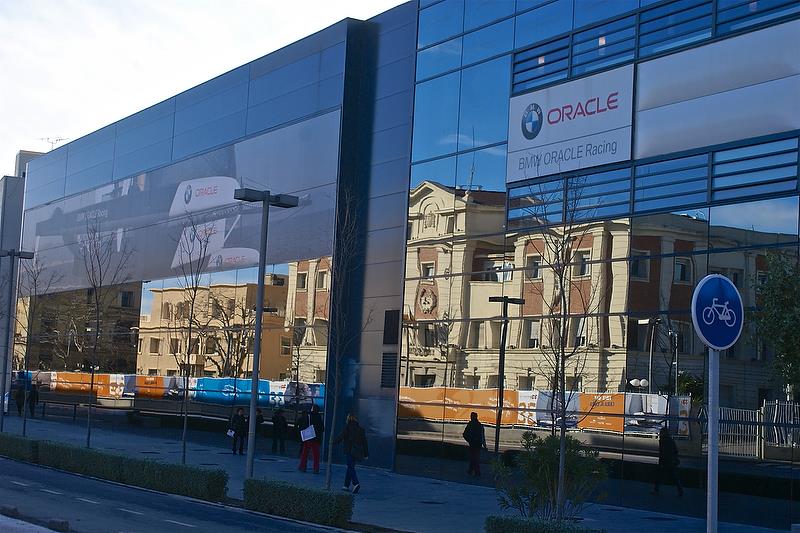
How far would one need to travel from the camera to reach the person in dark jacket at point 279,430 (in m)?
33.4

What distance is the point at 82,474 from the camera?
83.5ft

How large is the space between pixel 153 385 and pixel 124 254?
6.09m

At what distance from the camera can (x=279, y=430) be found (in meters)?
33.5

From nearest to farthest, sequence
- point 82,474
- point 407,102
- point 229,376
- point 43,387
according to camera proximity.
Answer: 1. point 82,474
2. point 407,102
3. point 229,376
4. point 43,387

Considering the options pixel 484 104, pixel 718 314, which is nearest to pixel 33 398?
pixel 484 104

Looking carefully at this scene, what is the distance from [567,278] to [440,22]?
9.40 metres

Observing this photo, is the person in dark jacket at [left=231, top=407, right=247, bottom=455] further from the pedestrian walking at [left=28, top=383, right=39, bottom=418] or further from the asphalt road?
the pedestrian walking at [left=28, top=383, right=39, bottom=418]

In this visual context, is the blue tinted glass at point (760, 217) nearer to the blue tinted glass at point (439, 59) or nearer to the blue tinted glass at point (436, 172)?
the blue tinted glass at point (436, 172)

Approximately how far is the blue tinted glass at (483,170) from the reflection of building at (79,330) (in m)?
20.1

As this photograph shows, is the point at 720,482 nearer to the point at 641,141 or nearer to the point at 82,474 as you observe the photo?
the point at 641,141

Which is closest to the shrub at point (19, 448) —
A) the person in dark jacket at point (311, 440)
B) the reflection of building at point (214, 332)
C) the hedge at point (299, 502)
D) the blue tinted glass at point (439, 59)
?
the reflection of building at point (214, 332)

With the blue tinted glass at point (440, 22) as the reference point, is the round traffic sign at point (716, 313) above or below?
below

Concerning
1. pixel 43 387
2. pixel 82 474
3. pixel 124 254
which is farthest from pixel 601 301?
pixel 43 387

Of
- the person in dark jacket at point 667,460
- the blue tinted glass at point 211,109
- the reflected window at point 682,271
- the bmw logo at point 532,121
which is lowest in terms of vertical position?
the person in dark jacket at point 667,460
